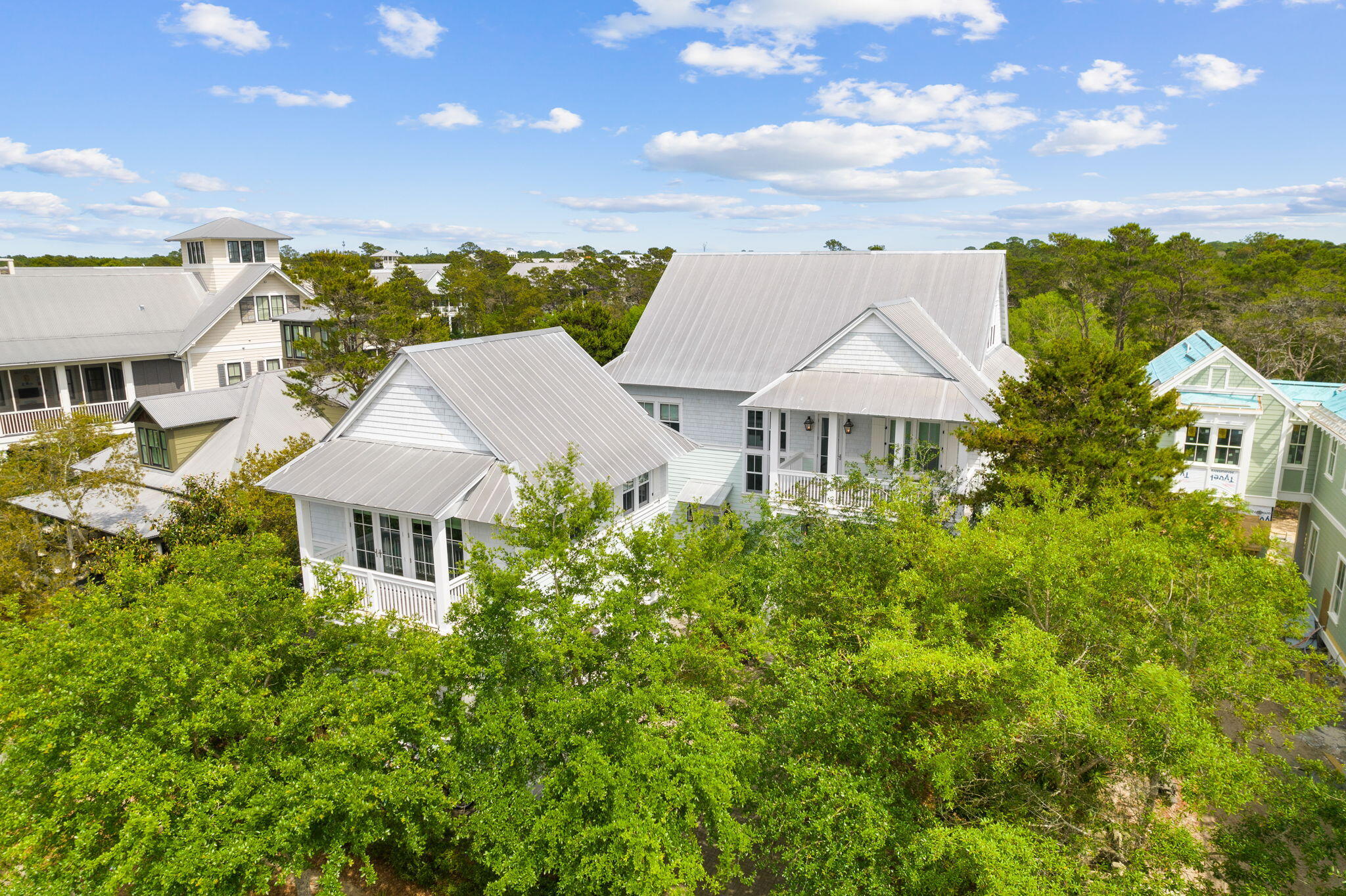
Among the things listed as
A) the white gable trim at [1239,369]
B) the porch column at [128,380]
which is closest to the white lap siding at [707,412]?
the white gable trim at [1239,369]

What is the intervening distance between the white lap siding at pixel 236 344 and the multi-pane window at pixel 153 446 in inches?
527

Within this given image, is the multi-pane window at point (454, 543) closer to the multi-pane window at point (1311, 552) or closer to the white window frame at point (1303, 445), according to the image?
the multi-pane window at point (1311, 552)

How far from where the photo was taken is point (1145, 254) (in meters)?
46.5

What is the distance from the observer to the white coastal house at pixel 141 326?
33.4 metres

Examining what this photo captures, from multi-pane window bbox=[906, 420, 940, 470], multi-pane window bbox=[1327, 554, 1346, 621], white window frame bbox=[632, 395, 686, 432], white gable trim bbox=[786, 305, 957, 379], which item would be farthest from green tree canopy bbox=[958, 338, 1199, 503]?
white window frame bbox=[632, 395, 686, 432]

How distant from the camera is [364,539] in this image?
1881cm

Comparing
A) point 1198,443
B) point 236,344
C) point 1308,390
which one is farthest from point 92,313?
point 1308,390

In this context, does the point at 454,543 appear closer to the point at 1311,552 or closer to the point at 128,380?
the point at 1311,552

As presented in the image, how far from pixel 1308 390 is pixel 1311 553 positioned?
6332mm

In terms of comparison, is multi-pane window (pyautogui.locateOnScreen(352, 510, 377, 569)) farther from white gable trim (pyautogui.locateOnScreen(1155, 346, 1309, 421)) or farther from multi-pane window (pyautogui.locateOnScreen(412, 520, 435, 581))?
white gable trim (pyautogui.locateOnScreen(1155, 346, 1309, 421))

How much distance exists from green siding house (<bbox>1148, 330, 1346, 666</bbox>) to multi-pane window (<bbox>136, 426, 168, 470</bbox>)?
3311 cm

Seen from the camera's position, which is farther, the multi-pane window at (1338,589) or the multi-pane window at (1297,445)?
the multi-pane window at (1297,445)

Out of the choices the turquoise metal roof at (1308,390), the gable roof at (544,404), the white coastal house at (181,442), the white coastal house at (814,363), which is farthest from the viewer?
the turquoise metal roof at (1308,390)

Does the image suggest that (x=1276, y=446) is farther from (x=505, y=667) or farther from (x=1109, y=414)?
(x=505, y=667)
